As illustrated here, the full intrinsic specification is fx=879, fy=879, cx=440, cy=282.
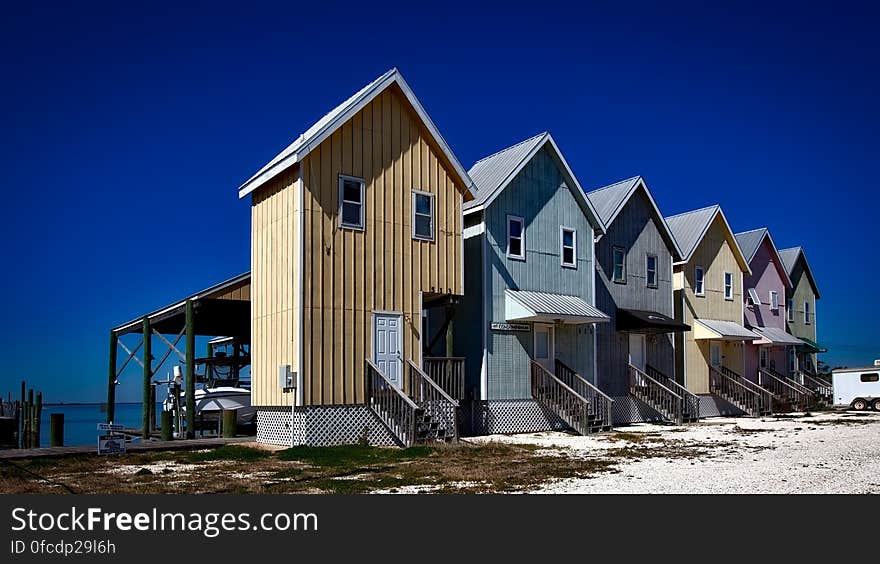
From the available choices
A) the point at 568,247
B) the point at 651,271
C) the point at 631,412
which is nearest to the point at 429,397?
the point at 568,247

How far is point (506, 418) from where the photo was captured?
2691 cm

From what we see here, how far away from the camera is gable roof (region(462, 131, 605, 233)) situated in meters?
27.1

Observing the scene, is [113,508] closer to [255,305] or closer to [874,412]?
[255,305]

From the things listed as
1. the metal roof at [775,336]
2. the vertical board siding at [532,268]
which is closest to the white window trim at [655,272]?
the vertical board siding at [532,268]

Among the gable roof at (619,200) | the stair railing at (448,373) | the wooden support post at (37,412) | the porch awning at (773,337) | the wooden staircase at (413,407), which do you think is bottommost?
the wooden support post at (37,412)

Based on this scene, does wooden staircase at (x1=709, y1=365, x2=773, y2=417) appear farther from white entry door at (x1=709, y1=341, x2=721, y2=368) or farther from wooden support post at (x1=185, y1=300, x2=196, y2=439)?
wooden support post at (x1=185, y1=300, x2=196, y2=439)

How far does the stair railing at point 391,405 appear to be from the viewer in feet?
70.6

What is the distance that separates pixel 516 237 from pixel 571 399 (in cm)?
541

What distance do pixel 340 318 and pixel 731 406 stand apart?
2236 cm

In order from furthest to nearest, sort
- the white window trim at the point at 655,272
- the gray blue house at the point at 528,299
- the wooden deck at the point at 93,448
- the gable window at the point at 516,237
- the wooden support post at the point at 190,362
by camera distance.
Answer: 1. the white window trim at the point at 655,272
2. the gable window at the point at 516,237
3. the gray blue house at the point at 528,299
4. the wooden support post at the point at 190,362
5. the wooden deck at the point at 93,448

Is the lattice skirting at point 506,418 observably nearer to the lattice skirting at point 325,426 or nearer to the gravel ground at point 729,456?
the gravel ground at point 729,456

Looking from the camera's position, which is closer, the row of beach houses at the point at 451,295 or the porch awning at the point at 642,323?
the row of beach houses at the point at 451,295

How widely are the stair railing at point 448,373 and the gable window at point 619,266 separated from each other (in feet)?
32.7

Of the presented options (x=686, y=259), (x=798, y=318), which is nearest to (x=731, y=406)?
(x=686, y=259)
